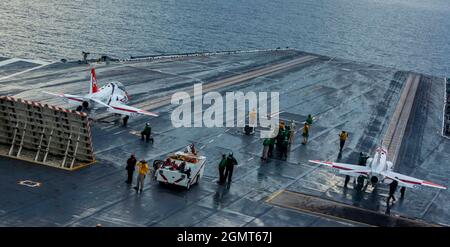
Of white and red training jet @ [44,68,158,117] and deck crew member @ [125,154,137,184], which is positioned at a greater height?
white and red training jet @ [44,68,158,117]

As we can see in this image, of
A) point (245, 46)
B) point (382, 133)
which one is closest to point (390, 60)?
point (245, 46)

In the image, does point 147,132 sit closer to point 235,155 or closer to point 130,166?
point 235,155

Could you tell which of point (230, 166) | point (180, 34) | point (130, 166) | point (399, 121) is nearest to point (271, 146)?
point (230, 166)

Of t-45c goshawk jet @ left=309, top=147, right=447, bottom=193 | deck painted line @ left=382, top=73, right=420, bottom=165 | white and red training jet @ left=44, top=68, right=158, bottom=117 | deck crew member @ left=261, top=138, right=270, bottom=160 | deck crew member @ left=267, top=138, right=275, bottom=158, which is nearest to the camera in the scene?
t-45c goshawk jet @ left=309, top=147, right=447, bottom=193

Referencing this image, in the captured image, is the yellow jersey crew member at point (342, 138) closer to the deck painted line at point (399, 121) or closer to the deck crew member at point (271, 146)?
the deck painted line at point (399, 121)

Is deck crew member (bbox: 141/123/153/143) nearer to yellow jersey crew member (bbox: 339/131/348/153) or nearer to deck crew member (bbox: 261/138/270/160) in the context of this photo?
deck crew member (bbox: 261/138/270/160)

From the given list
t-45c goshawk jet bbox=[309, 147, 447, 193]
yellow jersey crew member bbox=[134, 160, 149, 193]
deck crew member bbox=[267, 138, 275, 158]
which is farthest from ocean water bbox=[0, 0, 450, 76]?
t-45c goshawk jet bbox=[309, 147, 447, 193]

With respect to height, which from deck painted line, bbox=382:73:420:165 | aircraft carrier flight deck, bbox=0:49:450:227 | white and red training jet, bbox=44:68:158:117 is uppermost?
white and red training jet, bbox=44:68:158:117

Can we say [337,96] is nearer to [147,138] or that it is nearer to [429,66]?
[147,138]
